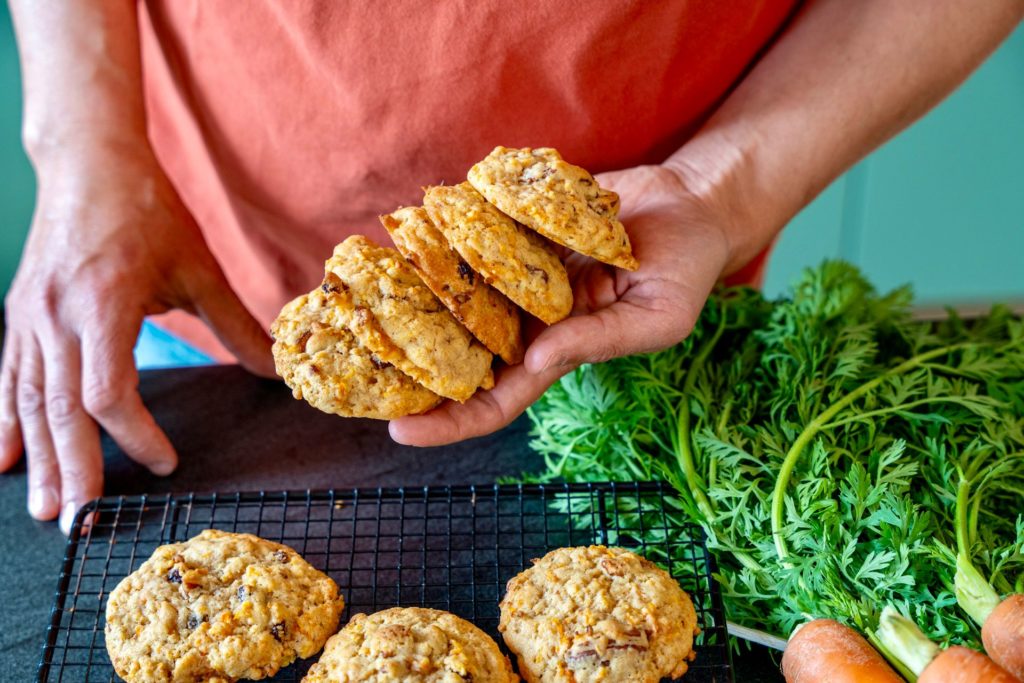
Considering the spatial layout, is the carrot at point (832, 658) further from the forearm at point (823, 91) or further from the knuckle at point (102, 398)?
the knuckle at point (102, 398)

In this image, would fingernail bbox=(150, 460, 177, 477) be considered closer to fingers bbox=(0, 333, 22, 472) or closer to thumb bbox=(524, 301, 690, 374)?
fingers bbox=(0, 333, 22, 472)

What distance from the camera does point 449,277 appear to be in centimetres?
187

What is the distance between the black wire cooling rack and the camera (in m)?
1.97

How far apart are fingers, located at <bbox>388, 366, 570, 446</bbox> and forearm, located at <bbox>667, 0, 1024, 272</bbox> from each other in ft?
2.55

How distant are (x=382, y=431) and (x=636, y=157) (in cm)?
113

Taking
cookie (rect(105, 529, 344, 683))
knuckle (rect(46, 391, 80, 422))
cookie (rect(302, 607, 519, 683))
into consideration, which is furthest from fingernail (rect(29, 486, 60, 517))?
cookie (rect(302, 607, 519, 683))

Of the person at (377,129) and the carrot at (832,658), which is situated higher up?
the person at (377,129)

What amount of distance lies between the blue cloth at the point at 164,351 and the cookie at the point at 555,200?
1.69 meters

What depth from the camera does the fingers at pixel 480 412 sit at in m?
1.98

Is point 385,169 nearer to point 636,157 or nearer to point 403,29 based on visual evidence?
point 403,29

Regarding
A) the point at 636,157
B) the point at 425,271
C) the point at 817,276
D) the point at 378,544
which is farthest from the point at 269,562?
the point at 817,276

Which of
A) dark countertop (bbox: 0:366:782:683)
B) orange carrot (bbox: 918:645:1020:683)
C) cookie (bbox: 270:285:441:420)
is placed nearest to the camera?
orange carrot (bbox: 918:645:1020:683)

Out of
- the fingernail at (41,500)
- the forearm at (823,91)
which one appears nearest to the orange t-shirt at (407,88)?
the forearm at (823,91)

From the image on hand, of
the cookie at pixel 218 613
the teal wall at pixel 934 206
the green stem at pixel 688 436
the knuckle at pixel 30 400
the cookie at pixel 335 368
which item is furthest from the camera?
the teal wall at pixel 934 206
